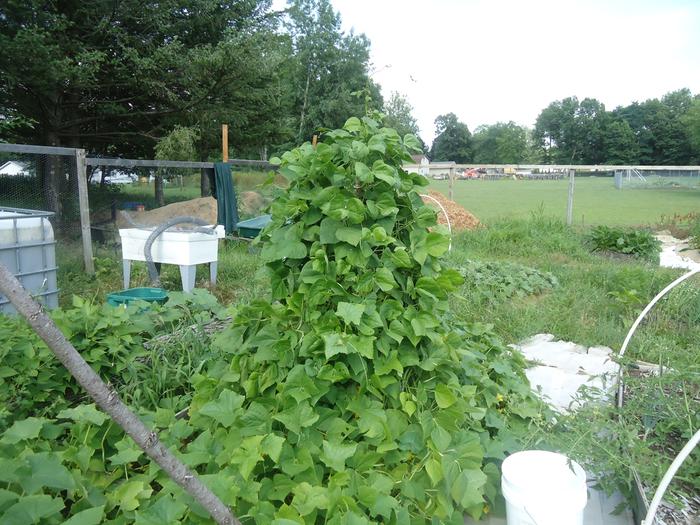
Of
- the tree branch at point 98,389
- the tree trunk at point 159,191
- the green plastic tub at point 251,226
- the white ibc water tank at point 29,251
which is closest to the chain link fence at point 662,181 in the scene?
the green plastic tub at point 251,226

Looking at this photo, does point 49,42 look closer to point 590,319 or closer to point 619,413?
point 590,319

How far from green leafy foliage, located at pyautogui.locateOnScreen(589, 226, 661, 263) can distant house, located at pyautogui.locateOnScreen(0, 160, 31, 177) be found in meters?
8.45

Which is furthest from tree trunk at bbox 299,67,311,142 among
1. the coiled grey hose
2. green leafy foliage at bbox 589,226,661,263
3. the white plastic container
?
the coiled grey hose

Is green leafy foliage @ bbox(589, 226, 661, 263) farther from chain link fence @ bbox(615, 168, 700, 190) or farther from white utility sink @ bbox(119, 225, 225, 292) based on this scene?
chain link fence @ bbox(615, 168, 700, 190)

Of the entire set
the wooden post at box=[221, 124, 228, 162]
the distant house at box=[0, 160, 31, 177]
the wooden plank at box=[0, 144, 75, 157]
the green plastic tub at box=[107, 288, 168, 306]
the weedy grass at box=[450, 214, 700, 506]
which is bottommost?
the weedy grass at box=[450, 214, 700, 506]

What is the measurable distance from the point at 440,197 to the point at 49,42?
8.77 metres

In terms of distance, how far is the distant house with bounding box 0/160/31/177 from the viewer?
624cm

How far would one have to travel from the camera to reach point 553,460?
5.70 ft

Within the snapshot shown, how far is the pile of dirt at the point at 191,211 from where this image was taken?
289 inches

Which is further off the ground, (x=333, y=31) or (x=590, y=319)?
(x=333, y=31)

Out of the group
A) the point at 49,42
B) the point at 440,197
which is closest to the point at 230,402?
the point at 49,42

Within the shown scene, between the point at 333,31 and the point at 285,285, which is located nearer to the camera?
the point at 285,285

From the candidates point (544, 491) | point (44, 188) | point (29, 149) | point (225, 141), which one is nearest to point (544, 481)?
point (544, 491)

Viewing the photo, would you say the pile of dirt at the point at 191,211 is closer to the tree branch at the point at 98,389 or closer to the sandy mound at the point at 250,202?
the sandy mound at the point at 250,202
